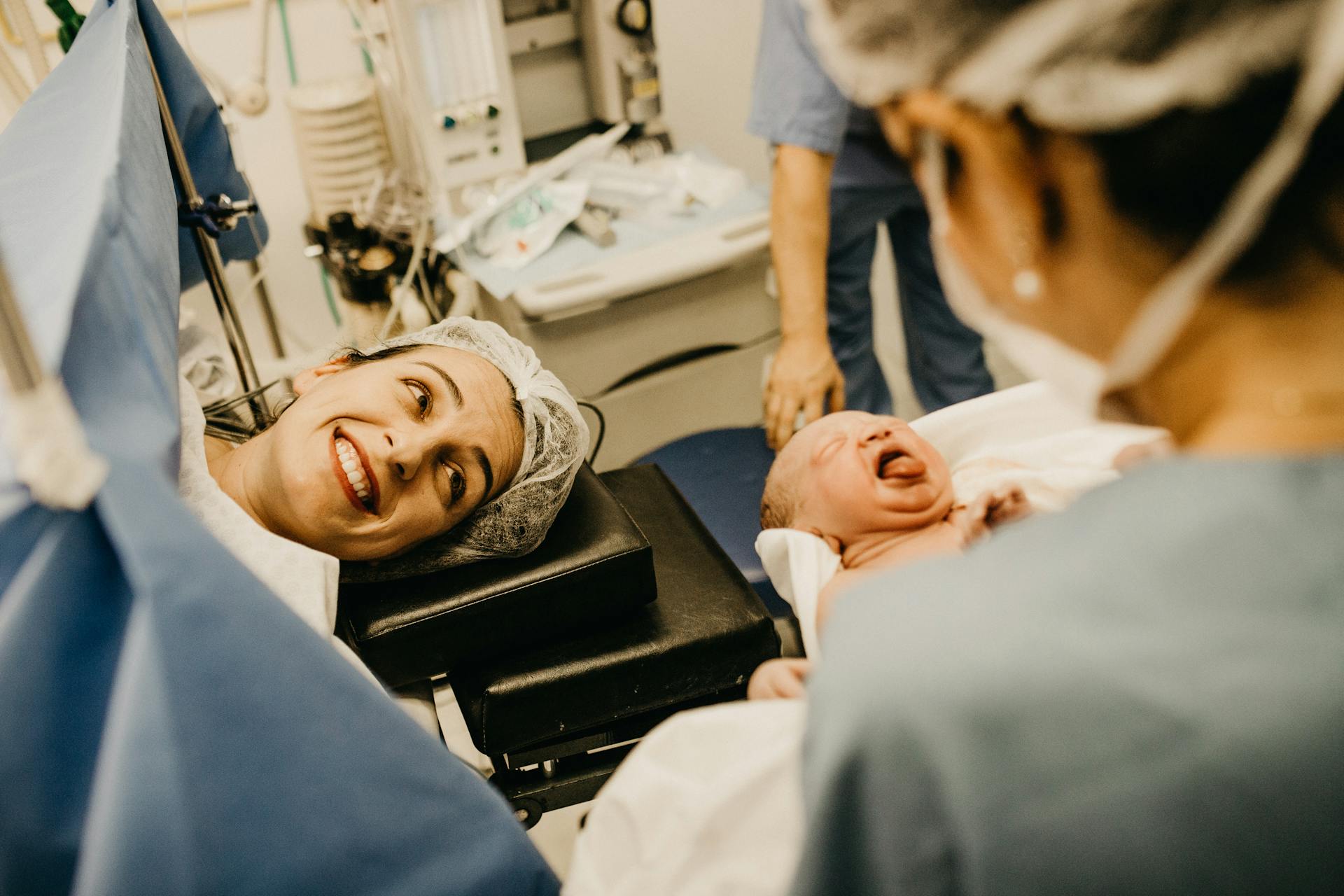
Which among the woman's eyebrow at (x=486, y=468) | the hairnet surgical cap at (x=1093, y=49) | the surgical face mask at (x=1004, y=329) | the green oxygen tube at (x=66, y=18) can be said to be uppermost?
the green oxygen tube at (x=66, y=18)

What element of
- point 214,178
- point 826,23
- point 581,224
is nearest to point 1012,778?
point 826,23

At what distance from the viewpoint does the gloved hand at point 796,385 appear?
5.66 feet

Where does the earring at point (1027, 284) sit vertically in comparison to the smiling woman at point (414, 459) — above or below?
above

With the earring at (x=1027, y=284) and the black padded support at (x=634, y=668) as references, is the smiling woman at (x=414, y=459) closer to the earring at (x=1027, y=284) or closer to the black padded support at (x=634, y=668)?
the black padded support at (x=634, y=668)

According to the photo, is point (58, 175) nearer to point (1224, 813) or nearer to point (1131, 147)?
point (1131, 147)

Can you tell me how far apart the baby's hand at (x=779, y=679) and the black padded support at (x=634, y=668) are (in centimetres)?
20

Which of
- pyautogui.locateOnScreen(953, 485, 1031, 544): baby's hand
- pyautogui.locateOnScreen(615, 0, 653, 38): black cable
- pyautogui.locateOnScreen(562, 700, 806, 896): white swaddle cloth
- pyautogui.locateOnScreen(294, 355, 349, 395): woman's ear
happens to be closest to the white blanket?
pyautogui.locateOnScreen(562, 700, 806, 896): white swaddle cloth

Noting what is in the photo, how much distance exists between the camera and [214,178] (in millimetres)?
1466

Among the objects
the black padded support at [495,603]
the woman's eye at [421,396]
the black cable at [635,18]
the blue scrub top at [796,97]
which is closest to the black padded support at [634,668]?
the black padded support at [495,603]

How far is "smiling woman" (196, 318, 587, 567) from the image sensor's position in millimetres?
1106

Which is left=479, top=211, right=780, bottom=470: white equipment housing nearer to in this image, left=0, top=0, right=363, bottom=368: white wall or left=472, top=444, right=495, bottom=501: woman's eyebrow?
left=472, top=444, right=495, bottom=501: woman's eyebrow

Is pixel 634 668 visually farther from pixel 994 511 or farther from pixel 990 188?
pixel 990 188

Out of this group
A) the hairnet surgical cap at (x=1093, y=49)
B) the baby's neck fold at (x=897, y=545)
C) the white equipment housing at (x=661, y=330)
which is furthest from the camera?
the white equipment housing at (x=661, y=330)

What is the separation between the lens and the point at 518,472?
1.24 metres
